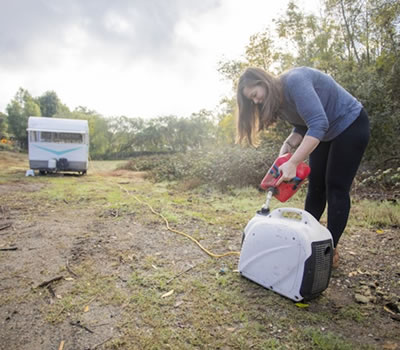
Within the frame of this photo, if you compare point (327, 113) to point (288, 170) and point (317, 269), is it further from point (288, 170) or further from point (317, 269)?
point (317, 269)

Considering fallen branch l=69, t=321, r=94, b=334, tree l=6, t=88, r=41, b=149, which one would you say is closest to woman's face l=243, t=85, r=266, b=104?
fallen branch l=69, t=321, r=94, b=334

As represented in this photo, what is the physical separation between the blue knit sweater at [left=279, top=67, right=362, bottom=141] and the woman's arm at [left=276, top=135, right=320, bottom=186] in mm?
38

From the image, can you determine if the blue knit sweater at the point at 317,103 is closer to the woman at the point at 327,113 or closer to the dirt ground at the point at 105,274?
the woman at the point at 327,113

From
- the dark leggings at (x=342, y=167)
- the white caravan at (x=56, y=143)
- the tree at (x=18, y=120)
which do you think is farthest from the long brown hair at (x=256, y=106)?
the tree at (x=18, y=120)

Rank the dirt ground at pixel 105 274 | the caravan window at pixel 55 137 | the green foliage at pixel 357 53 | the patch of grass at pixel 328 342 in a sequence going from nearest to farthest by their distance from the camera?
1. the patch of grass at pixel 328 342
2. the dirt ground at pixel 105 274
3. the green foliage at pixel 357 53
4. the caravan window at pixel 55 137

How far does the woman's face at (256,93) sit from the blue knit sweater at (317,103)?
0.13 meters

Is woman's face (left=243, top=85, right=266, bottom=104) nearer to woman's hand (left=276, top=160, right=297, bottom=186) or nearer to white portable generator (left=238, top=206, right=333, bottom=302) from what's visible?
woman's hand (left=276, top=160, right=297, bottom=186)

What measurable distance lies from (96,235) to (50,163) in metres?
7.13

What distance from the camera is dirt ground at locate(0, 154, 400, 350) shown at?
122 centimetres

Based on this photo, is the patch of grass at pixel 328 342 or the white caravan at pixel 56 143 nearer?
the patch of grass at pixel 328 342

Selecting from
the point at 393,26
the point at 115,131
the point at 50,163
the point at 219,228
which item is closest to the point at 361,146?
the point at 219,228

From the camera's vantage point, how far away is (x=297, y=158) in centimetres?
148

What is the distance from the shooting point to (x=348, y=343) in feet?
3.74

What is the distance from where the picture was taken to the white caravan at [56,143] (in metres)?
8.51
